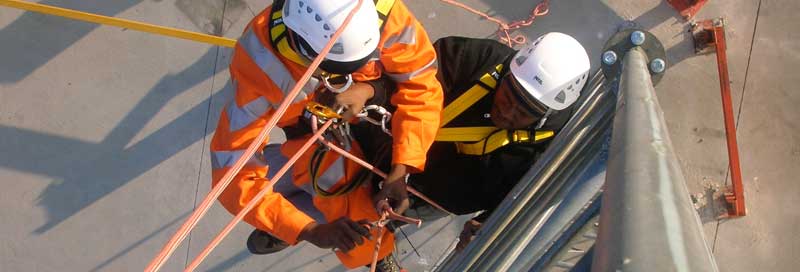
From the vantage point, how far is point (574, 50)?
293cm

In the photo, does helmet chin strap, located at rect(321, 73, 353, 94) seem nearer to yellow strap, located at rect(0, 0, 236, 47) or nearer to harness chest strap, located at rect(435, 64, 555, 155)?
harness chest strap, located at rect(435, 64, 555, 155)

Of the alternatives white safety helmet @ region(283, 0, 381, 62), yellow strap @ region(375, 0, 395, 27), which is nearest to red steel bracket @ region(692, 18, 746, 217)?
yellow strap @ region(375, 0, 395, 27)

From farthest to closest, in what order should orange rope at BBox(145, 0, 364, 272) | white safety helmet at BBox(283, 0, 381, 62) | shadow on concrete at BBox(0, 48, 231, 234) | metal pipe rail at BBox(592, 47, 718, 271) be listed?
shadow on concrete at BBox(0, 48, 231, 234) < white safety helmet at BBox(283, 0, 381, 62) < orange rope at BBox(145, 0, 364, 272) < metal pipe rail at BBox(592, 47, 718, 271)

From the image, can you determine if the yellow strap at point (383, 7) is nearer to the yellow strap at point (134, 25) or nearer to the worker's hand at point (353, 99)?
the worker's hand at point (353, 99)

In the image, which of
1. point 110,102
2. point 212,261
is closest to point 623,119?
point 212,261

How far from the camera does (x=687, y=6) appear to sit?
3889 millimetres

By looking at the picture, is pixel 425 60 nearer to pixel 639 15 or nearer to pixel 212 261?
pixel 639 15

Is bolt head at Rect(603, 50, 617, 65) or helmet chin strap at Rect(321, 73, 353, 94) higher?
bolt head at Rect(603, 50, 617, 65)

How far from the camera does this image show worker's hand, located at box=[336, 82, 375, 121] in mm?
2584

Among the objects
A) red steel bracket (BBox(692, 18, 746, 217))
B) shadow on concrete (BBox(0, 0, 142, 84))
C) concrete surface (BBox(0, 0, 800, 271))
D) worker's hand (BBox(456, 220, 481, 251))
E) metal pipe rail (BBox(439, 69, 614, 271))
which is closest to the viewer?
metal pipe rail (BBox(439, 69, 614, 271))

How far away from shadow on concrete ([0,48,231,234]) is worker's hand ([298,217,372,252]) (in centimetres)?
178

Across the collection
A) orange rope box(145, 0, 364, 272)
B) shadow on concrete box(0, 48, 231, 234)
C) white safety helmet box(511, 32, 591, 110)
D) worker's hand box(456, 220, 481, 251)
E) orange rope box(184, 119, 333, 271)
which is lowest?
shadow on concrete box(0, 48, 231, 234)

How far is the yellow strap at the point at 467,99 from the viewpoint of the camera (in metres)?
2.92

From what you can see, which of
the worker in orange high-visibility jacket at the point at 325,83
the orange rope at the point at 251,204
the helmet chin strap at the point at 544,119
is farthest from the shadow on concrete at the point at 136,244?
the helmet chin strap at the point at 544,119
